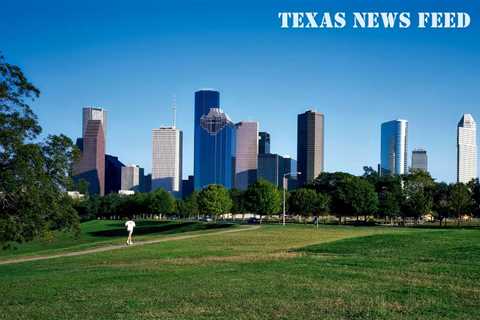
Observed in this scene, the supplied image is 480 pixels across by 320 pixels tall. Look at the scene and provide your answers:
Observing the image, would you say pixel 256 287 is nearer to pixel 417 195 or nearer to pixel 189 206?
pixel 417 195

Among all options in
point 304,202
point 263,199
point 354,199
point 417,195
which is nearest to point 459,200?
point 417,195

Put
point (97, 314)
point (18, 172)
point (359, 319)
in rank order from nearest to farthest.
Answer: point (359, 319) → point (97, 314) → point (18, 172)

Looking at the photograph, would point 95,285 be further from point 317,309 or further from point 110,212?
point 110,212

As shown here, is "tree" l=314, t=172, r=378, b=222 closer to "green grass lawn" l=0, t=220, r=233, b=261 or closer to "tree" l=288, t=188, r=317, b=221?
"tree" l=288, t=188, r=317, b=221

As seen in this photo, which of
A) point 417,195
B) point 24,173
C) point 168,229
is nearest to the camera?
point 24,173

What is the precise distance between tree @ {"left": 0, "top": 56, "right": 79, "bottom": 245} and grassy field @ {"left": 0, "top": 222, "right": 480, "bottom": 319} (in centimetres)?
200

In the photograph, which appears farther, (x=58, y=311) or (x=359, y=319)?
(x=58, y=311)

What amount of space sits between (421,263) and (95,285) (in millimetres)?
11919

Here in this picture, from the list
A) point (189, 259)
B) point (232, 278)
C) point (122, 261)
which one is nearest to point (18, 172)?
point (122, 261)

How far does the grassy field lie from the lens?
12.1 m

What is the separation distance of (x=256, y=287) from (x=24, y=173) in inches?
519

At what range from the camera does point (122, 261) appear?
80.4 feet

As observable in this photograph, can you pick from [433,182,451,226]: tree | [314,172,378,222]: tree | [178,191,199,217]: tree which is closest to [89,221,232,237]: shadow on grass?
[314,172,378,222]: tree

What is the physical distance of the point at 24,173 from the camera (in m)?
23.7
